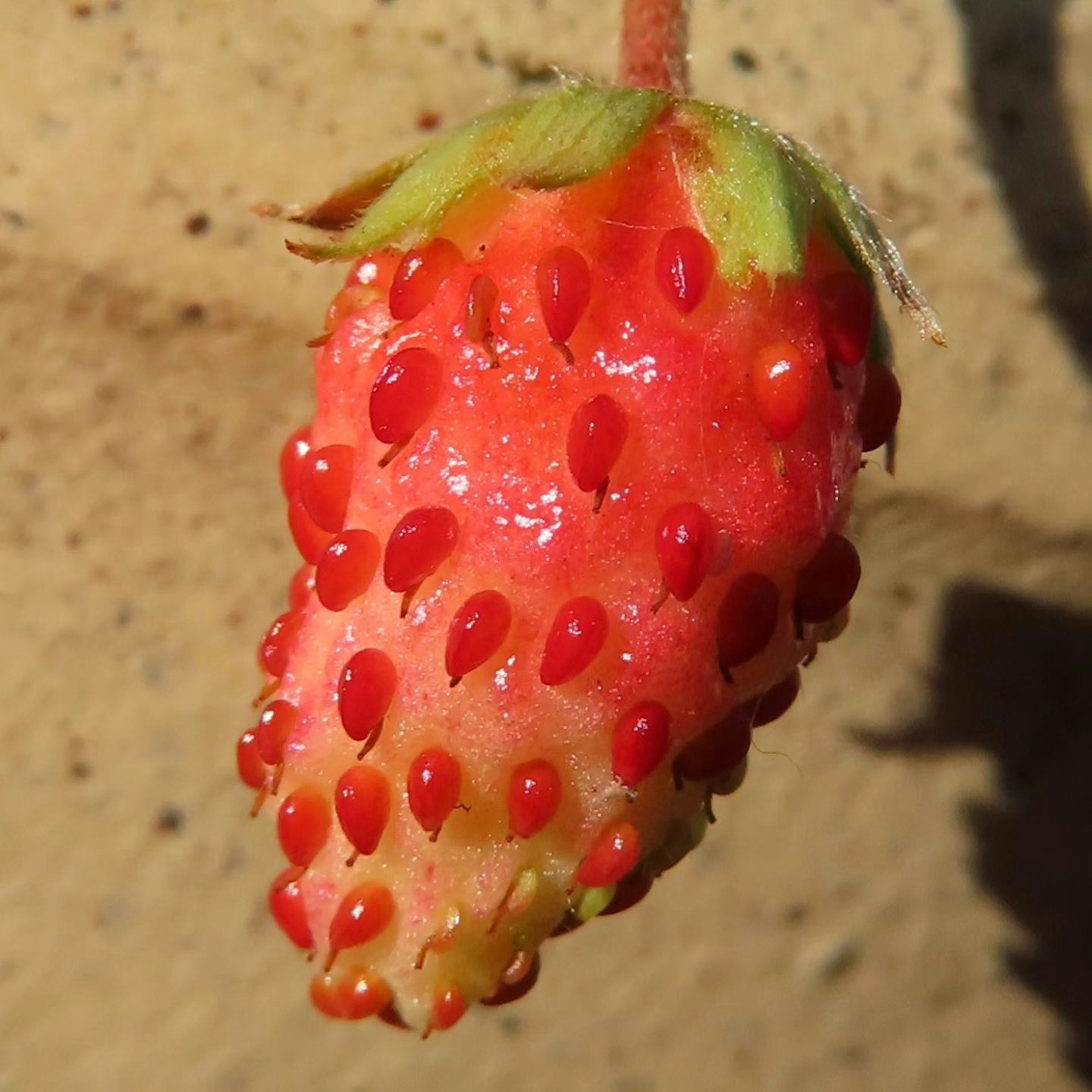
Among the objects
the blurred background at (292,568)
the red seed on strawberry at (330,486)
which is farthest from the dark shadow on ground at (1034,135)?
the red seed on strawberry at (330,486)

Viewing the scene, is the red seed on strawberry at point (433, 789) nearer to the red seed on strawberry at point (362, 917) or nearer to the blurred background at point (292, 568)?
the red seed on strawberry at point (362, 917)

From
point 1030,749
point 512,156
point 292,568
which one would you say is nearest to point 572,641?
point 512,156

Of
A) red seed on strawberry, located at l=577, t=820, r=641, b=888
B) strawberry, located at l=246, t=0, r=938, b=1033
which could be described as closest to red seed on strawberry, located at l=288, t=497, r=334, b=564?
strawberry, located at l=246, t=0, r=938, b=1033

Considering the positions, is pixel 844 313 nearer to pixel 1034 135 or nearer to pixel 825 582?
pixel 825 582

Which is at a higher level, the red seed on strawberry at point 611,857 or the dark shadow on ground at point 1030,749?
the red seed on strawberry at point 611,857

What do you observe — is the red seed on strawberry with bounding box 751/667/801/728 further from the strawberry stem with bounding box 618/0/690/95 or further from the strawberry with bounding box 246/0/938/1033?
the strawberry stem with bounding box 618/0/690/95

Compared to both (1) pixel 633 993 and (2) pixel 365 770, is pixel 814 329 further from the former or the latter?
(1) pixel 633 993
